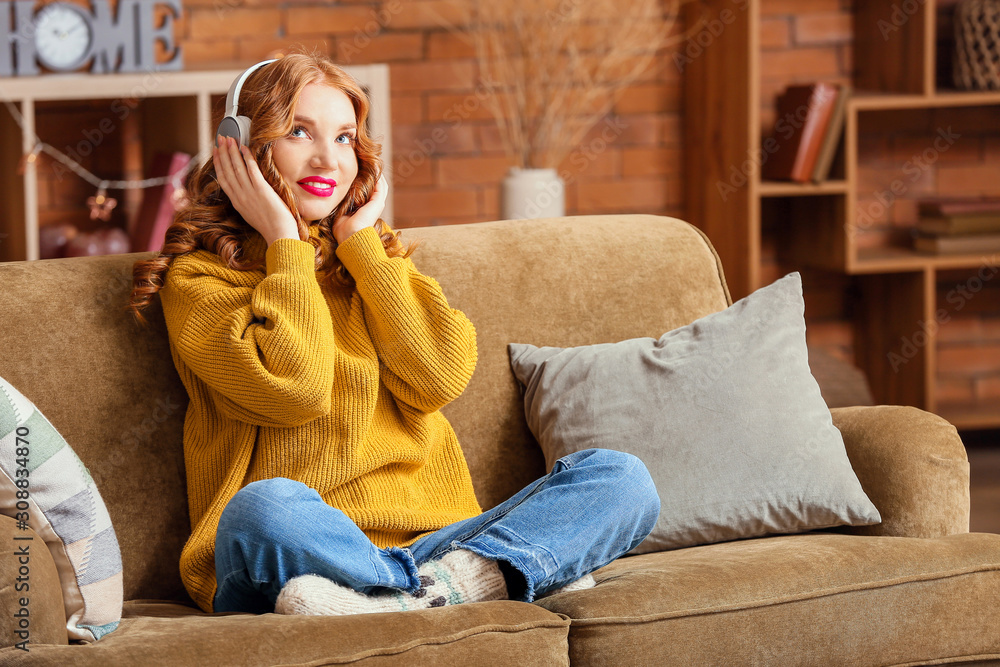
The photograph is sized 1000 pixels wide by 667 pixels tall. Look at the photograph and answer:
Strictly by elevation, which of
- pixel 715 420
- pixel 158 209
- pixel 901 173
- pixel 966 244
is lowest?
pixel 715 420

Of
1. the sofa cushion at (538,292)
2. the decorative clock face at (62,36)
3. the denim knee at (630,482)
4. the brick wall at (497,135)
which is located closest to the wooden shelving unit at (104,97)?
the decorative clock face at (62,36)

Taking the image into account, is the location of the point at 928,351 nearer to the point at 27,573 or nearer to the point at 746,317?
the point at 746,317

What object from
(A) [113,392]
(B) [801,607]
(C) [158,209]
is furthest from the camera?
(C) [158,209]

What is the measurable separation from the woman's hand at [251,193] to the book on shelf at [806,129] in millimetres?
1755

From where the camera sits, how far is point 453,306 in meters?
1.69

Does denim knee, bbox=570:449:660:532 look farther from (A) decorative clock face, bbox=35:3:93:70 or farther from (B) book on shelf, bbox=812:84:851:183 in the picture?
(A) decorative clock face, bbox=35:3:93:70

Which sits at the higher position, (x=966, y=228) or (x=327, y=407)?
(x=966, y=228)

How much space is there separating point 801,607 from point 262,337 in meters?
0.74

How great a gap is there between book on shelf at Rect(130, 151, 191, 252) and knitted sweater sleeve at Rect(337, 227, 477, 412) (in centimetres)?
134

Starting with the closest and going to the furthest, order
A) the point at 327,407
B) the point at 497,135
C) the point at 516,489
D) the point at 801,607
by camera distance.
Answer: the point at 801,607
the point at 327,407
the point at 516,489
the point at 497,135

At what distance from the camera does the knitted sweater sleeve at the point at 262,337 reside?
4.43 feet

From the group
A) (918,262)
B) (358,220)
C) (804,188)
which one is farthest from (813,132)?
(358,220)

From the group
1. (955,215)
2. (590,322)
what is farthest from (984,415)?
(590,322)

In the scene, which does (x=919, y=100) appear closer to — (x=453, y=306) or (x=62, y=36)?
(x=453, y=306)
